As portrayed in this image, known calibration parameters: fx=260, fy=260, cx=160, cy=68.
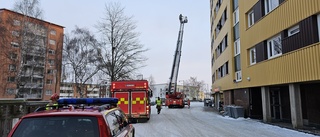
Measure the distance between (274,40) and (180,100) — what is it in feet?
83.8

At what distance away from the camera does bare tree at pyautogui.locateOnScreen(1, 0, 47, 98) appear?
28.6 meters

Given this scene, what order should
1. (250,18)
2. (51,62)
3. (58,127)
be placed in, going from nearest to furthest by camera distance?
1. (58,127)
2. (250,18)
3. (51,62)

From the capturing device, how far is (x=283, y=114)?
55.2 feet

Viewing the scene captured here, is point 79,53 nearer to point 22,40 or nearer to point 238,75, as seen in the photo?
point 22,40

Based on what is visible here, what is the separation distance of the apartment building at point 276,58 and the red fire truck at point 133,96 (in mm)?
7349

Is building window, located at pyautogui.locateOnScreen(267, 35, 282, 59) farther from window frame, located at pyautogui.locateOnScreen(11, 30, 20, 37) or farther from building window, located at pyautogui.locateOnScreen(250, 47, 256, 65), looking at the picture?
window frame, located at pyautogui.locateOnScreen(11, 30, 20, 37)

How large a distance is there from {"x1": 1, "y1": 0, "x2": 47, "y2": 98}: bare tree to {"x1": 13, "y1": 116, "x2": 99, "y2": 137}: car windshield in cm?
2715

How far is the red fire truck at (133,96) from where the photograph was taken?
17.3 metres

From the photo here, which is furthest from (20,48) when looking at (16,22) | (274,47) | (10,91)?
(274,47)

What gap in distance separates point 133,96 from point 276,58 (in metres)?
9.10

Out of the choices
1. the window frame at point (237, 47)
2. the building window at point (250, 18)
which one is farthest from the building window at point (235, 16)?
the building window at point (250, 18)

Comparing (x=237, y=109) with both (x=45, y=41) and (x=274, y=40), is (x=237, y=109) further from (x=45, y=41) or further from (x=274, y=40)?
(x=45, y=41)

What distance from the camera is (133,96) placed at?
17.5 metres

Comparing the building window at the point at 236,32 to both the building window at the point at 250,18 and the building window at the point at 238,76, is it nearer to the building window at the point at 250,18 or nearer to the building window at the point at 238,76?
the building window at the point at 250,18
